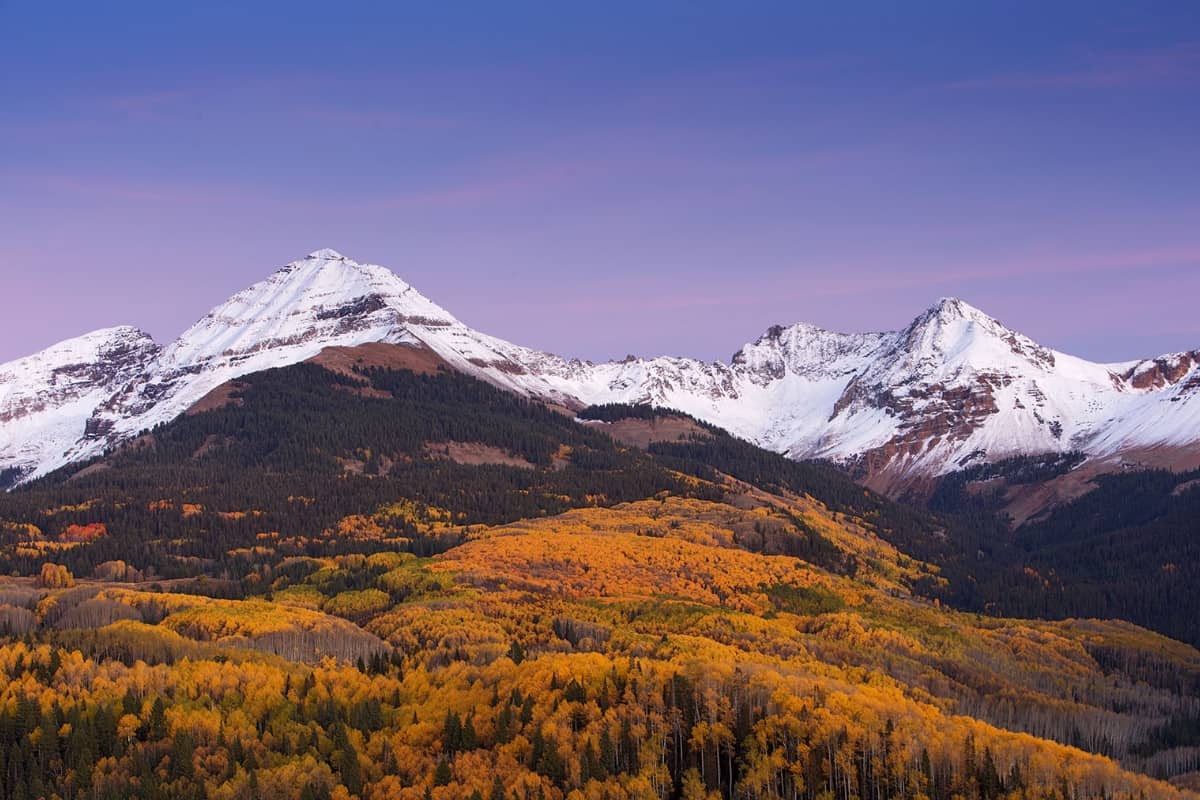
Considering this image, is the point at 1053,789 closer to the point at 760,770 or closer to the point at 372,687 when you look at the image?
the point at 760,770

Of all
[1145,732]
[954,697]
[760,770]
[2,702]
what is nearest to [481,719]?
→ [760,770]

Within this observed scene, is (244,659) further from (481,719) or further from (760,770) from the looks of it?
(760,770)

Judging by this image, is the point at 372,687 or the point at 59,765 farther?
the point at 372,687

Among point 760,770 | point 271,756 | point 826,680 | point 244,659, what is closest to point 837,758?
point 760,770

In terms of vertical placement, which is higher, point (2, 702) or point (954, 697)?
point (2, 702)

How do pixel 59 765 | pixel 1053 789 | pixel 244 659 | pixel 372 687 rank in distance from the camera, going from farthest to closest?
pixel 244 659
pixel 372 687
pixel 59 765
pixel 1053 789

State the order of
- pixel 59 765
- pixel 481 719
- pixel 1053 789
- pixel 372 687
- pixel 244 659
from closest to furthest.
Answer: pixel 1053 789
pixel 59 765
pixel 481 719
pixel 372 687
pixel 244 659

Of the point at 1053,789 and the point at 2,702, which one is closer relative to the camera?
the point at 1053,789

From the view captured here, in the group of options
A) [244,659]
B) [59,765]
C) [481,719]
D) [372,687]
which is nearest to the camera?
[59,765]

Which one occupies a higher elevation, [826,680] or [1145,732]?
[826,680]
